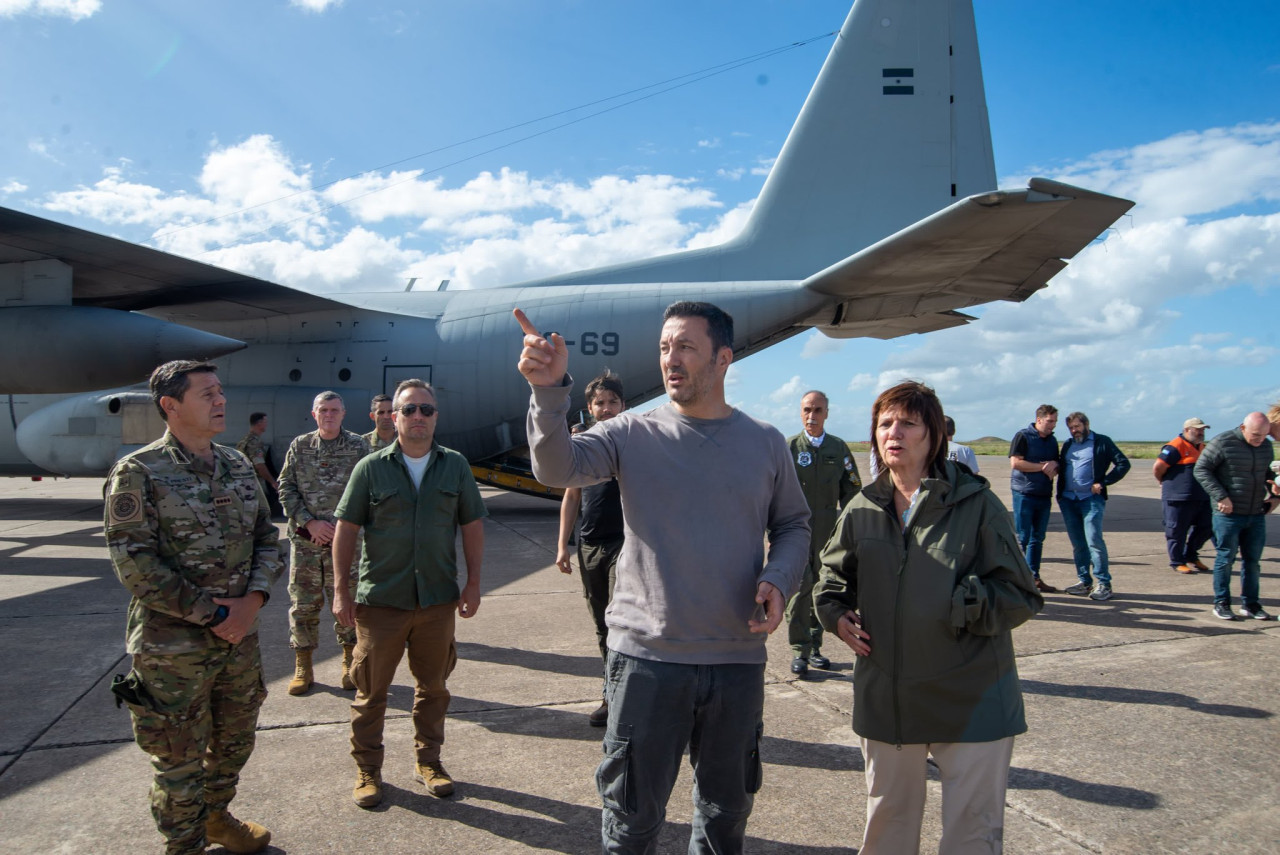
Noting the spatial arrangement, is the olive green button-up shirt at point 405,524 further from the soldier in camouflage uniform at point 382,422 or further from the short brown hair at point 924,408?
the soldier in camouflage uniform at point 382,422

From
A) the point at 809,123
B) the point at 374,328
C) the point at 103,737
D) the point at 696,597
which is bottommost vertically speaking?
the point at 103,737

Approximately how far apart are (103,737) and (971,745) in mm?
4176

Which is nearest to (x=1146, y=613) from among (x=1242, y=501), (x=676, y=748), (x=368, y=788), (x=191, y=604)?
(x=1242, y=501)

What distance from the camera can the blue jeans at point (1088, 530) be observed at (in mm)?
7176

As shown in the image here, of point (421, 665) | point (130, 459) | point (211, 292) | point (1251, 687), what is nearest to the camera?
point (130, 459)

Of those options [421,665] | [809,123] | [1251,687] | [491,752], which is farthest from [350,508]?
[809,123]

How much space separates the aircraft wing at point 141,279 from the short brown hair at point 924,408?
31.4ft

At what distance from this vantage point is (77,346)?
28.0 ft

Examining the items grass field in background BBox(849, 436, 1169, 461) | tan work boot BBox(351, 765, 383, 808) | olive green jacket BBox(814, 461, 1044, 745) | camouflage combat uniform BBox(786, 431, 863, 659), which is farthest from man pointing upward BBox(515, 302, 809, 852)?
grass field in background BBox(849, 436, 1169, 461)

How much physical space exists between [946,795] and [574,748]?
2.03 meters

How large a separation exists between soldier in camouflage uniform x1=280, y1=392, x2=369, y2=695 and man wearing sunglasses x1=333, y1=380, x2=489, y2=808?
1282 millimetres

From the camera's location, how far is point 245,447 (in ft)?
32.1

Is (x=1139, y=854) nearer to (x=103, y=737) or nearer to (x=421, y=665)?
(x=421, y=665)

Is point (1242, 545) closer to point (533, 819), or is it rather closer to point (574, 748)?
point (574, 748)
